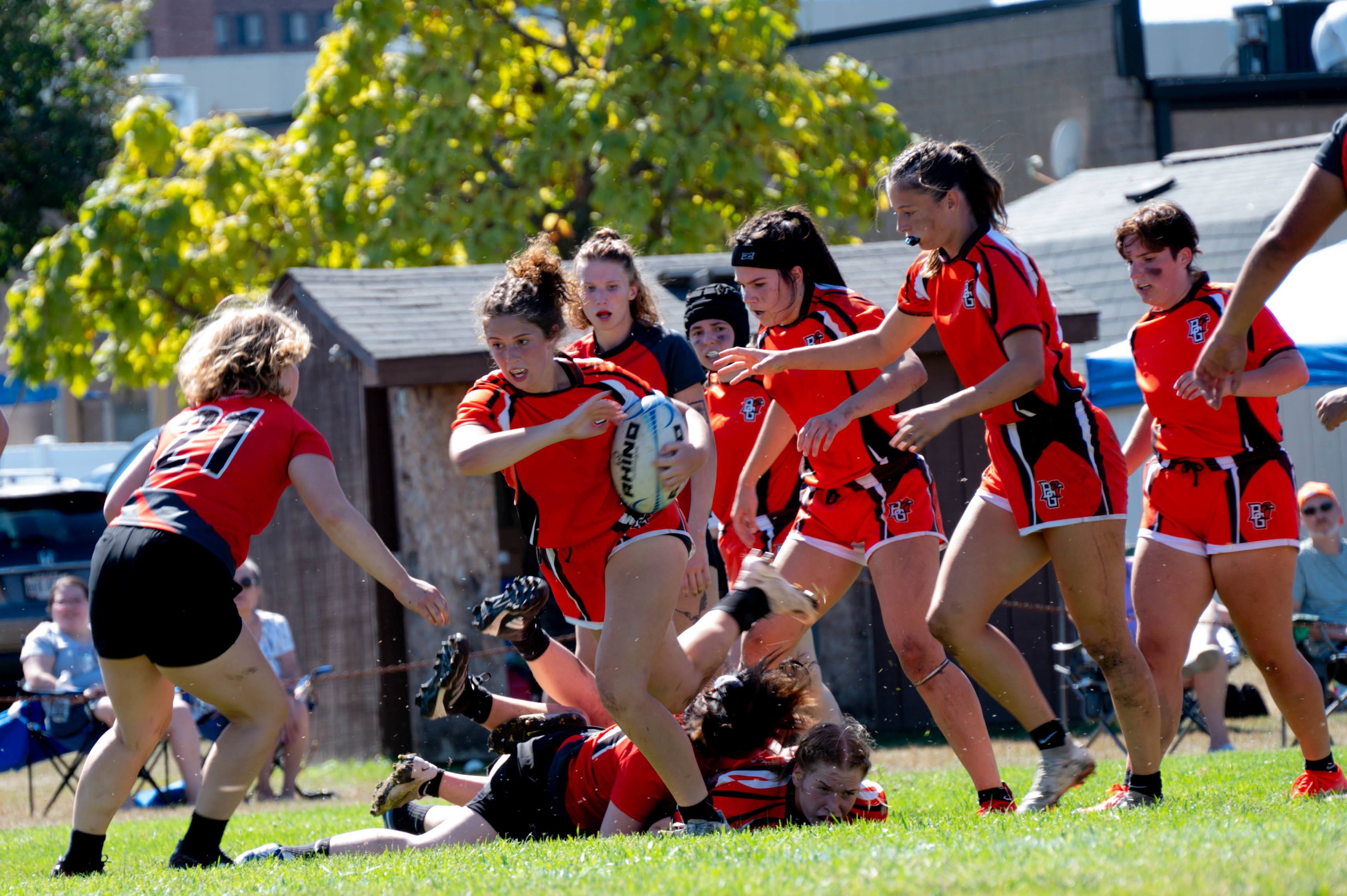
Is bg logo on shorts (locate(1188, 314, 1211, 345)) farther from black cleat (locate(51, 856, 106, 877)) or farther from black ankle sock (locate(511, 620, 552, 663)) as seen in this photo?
black cleat (locate(51, 856, 106, 877))

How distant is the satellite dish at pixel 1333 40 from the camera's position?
68.8 feet

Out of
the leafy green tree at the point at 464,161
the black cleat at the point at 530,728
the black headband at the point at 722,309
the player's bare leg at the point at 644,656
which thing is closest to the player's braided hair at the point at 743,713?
the player's bare leg at the point at 644,656

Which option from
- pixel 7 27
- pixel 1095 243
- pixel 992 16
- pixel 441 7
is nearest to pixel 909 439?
pixel 1095 243

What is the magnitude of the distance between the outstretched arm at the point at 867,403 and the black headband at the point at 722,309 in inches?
67.4

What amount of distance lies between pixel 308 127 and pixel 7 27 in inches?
607

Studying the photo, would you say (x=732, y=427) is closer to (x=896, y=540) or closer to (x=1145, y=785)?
(x=896, y=540)

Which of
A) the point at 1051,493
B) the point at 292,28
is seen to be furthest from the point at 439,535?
the point at 292,28

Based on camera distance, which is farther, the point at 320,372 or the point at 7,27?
the point at 7,27

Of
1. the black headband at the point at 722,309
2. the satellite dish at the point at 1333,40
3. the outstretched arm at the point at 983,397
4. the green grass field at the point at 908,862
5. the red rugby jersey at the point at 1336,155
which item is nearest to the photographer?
the green grass field at the point at 908,862

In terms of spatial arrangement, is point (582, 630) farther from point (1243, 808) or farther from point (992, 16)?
point (992, 16)

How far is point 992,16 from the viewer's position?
86.2 feet

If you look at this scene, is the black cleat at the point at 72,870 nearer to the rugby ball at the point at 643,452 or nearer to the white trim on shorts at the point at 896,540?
the rugby ball at the point at 643,452

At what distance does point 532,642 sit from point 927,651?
1513 millimetres

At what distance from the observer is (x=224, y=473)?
509 cm
